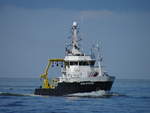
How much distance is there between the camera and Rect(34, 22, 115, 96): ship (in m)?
85.4

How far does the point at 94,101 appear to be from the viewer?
80.1 meters

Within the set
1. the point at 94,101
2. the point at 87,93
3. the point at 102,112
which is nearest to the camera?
the point at 102,112

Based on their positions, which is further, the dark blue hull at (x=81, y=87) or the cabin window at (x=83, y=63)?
the cabin window at (x=83, y=63)

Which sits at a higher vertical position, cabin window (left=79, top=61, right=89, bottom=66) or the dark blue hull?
cabin window (left=79, top=61, right=89, bottom=66)

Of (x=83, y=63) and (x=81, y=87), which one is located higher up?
(x=83, y=63)

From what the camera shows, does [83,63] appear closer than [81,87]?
No

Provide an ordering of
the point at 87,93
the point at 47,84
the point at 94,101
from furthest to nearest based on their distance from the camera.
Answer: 1. the point at 47,84
2. the point at 87,93
3. the point at 94,101

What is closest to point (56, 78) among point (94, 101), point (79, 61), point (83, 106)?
point (79, 61)

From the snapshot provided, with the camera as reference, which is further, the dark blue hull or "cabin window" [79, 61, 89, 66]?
"cabin window" [79, 61, 89, 66]

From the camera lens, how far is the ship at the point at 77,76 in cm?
8544

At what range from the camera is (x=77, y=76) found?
Answer: 287 feet

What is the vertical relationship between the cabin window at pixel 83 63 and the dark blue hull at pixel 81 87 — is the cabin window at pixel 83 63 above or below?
above

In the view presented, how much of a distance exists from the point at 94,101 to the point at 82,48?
12.5 meters

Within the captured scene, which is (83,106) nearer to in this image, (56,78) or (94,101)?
(94,101)
